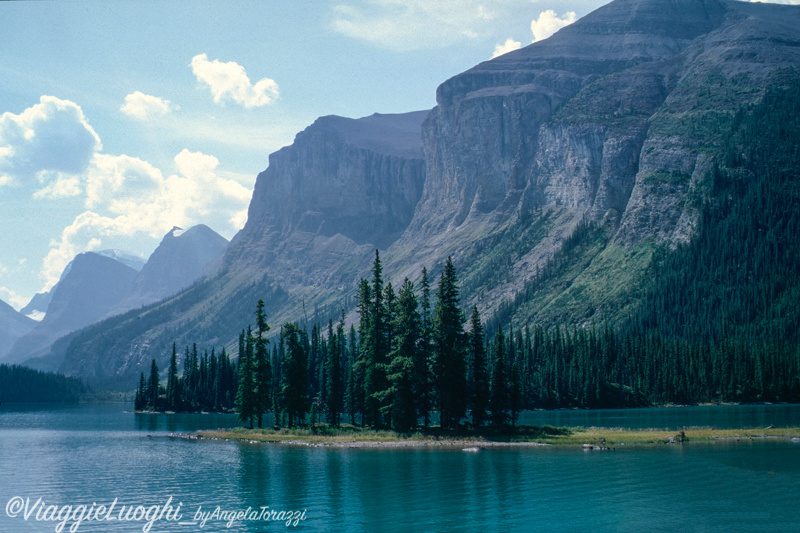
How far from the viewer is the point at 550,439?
86.9 metres

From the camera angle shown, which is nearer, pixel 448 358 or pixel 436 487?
pixel 436 487

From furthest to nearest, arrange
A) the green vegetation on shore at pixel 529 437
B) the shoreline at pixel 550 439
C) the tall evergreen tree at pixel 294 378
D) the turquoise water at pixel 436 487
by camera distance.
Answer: the tall evergreen tree at pixel 294 378, the green vegetation on shore at pixel 529 437, the shoreline at pixel 550 439, the turquoise water at pixel 436 487

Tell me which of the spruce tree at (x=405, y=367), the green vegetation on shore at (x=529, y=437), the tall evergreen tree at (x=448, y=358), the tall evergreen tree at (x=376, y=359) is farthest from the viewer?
the tall evergreen tree at (x=376, y=359)

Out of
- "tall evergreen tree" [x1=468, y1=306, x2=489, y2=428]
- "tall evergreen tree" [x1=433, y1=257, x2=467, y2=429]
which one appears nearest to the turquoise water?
"tall evergreen tree" [x1=433, y1=257, x2=467, y2=429]

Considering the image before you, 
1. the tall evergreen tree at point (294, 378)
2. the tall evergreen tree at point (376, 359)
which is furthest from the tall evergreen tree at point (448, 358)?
the tall evergreen tree at point (294, 378)

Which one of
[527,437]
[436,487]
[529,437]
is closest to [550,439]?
[529,437]

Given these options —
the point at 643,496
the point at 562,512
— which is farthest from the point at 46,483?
the point at 643,496

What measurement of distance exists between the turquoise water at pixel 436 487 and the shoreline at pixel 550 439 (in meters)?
3.77

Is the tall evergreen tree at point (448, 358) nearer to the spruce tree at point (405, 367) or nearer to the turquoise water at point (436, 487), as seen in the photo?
the spruce tree at point (405, 367)

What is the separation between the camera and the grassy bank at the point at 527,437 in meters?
85.8

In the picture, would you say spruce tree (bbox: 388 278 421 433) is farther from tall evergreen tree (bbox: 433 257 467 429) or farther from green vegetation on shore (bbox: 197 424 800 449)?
tall evergreen tree (bbox: 433 257 467 429)

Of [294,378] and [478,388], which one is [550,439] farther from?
[294,378]

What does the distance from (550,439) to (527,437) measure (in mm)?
3626

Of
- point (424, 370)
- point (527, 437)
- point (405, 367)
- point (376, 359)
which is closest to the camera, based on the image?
point (527, 437)
